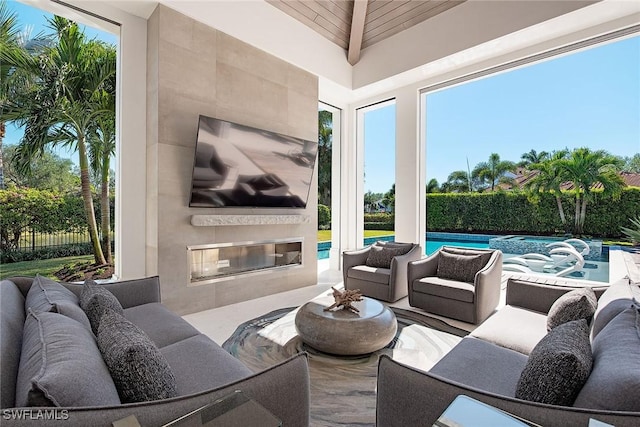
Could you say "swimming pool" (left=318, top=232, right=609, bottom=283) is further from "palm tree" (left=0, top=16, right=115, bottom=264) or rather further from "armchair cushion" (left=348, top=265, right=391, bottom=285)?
"palm tree" (left=0, top=16, right=115, bottom=264)

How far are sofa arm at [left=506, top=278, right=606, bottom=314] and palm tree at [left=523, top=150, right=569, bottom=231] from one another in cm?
217

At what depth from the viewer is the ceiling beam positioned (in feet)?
16.0

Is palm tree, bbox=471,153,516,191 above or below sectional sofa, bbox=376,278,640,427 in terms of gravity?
above

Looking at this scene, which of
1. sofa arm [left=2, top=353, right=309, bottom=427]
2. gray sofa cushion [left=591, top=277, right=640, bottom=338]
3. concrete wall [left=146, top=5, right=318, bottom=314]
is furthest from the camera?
concrete wall [left=146, top=5, right=318, bottom=314]

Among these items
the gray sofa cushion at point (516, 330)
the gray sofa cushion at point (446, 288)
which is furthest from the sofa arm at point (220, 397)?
the gray sofa cushion at point (446, 288)

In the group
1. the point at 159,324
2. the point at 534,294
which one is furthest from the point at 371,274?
the point at 159,324

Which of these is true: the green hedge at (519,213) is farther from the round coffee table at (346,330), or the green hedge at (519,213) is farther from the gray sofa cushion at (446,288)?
the round coffee table at (346,330)

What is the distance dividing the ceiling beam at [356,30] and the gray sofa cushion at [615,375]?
5.13 m

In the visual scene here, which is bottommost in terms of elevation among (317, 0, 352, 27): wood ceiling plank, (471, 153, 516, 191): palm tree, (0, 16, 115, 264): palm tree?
(471, 153, 516, 191): palm tree

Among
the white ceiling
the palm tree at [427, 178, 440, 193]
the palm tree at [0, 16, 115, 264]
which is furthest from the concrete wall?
the palm tree at [427, 178, 440, 193]

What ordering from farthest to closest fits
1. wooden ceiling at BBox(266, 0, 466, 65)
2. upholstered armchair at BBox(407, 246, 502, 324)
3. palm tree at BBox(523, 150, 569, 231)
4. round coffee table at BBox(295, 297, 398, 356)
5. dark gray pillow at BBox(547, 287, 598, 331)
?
wooden ceiling at BBox(266, 0, 466, 65) < palm tree at BBox(523, 150, 569, 231) < upholstered armchair at BBox(407, 246, 502, 324) < round coffee table at BBox(295, 297, 398, 356) < dark gray pillow at BBox(547, 287, 598, 331)

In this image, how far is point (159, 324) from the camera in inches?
82.5

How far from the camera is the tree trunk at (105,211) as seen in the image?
11.7 ft

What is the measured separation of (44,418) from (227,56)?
419cm
